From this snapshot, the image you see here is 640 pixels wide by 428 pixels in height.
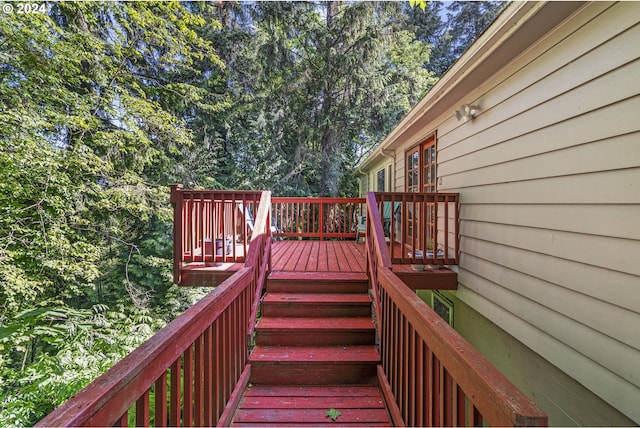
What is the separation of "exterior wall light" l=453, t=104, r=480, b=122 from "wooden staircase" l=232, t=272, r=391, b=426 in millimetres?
2350

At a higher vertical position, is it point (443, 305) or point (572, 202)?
point (572, 202)

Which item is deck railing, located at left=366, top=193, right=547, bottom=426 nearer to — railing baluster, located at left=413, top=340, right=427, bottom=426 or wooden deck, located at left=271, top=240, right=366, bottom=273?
railing baluster, located at left=413, top=340, right=427, bottom=426

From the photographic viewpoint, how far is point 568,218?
2.08m

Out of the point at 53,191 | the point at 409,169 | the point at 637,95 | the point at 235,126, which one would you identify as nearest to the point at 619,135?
the point at 637,95

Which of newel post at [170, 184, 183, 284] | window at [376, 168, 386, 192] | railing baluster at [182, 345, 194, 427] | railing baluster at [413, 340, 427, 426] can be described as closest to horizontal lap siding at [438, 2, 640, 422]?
railing baluster at [413, 340, 427, 426]

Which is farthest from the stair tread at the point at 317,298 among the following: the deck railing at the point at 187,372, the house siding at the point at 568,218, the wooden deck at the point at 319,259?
the house siding at the point at 568,218

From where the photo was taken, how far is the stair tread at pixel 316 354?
258cm

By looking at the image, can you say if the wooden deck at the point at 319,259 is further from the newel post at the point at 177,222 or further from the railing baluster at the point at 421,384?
the railing baluster at the point at 421,384

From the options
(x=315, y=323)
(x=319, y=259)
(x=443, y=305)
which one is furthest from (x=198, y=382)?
(x=443, y=305)

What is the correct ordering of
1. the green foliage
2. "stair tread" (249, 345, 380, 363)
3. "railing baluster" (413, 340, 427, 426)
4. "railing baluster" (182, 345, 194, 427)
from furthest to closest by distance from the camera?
the green foliage
"stair tread" (249, 345, 380, 363)
"railing baluster" (413, 340, 427, 426)
"railing baluster" (182, 345, 194, 427)

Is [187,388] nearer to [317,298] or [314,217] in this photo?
[317,298]

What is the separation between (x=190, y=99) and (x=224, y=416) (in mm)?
10484

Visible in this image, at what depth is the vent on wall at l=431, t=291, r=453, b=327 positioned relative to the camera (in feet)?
14.0

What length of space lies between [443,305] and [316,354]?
2.90 m
